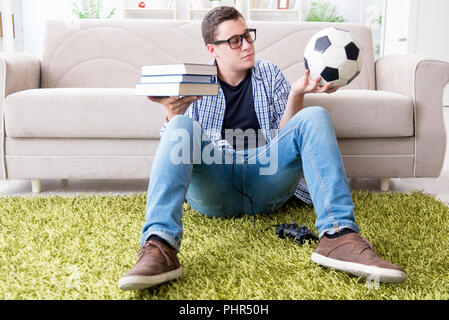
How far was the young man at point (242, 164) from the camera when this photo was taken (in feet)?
3.15

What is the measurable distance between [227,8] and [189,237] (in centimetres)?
74

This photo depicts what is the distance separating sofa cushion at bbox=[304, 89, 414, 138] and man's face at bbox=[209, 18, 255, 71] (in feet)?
1.92

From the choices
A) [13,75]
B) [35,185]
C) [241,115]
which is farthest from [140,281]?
[13,75]

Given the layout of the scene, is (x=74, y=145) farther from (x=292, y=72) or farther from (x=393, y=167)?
(x=393, y=167)

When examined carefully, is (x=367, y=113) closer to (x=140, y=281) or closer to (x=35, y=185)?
(x=140, y=281)

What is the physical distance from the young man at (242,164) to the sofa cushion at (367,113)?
0.48 metres

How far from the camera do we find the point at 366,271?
93 centimetres

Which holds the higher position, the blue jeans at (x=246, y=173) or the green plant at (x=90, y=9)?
the green plant at (x=90, y=9)

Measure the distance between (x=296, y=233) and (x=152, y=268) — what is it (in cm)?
49

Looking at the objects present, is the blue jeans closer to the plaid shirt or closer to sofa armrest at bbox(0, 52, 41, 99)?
the plaid shirt

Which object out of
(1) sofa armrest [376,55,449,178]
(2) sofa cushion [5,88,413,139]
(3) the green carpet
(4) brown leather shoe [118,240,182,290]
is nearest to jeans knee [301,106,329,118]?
(3) the green carpet

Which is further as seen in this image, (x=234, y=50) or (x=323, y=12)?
(x=323, y=12)

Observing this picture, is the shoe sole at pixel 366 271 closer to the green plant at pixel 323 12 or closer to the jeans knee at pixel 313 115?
the jeans knee at pixel 313 115

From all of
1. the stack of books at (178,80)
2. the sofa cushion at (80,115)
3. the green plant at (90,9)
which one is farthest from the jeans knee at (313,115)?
the green plant at (90,9)
